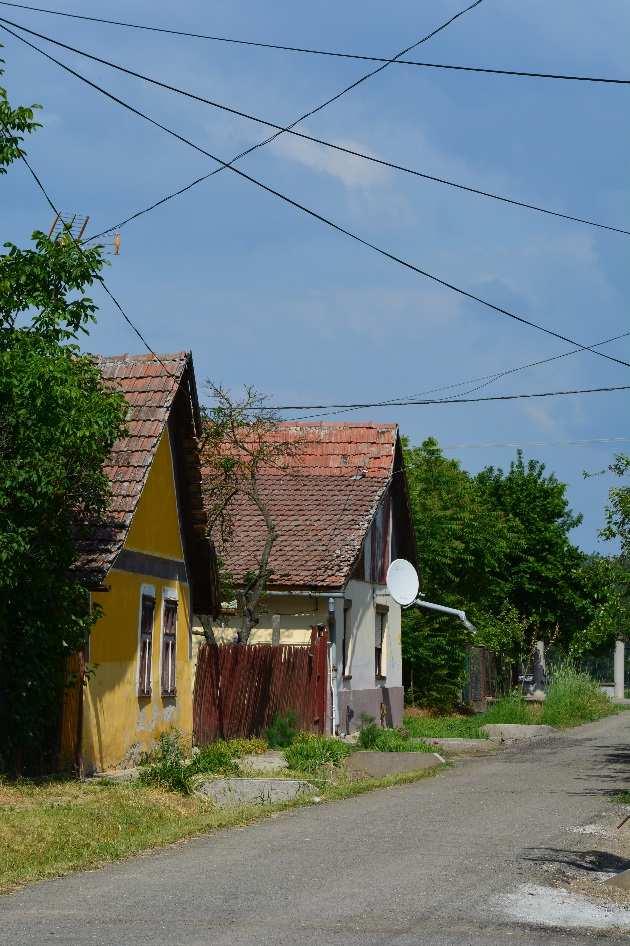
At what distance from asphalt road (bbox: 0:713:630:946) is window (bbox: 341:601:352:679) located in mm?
11389

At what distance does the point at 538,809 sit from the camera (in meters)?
14.5

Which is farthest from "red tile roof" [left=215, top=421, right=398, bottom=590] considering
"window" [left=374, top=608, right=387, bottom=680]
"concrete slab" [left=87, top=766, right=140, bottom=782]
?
"concrete slab" [left=87, top=766, right=140, bottom=782]

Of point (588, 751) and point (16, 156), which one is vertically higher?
point (16, 156)

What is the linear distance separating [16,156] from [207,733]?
11609 millimetres

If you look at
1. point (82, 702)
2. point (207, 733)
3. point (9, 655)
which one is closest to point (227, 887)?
point (9, 655)

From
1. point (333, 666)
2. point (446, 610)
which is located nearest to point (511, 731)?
point (446, 610)

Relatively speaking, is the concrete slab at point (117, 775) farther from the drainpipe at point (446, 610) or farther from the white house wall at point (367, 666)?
the drainpipe at point (446, 610)

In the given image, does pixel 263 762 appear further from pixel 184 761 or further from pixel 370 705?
pixel 370 705

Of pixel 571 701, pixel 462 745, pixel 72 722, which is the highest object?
pixel 72 722

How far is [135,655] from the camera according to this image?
19.5 m

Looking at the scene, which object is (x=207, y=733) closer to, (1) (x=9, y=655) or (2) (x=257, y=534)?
(2) (x=257, y=534)

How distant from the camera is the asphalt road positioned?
25.0ft

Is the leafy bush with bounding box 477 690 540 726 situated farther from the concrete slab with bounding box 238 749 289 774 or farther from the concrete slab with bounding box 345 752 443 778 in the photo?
the concrete slab with bounding box 238 749 289 774

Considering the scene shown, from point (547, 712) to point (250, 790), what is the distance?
61.4 feet
